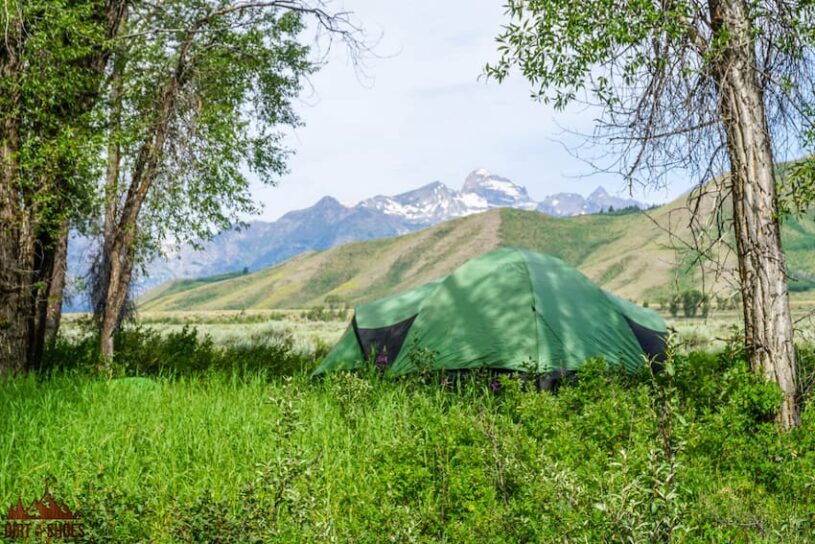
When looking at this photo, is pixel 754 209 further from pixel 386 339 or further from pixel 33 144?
pixel 33 144

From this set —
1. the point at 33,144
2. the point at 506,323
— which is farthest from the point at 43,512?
the point at 506,323

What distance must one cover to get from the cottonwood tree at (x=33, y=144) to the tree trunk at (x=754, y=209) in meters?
8.86

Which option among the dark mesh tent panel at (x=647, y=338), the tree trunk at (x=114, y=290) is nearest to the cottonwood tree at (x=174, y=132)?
the tree trunk at (x=114, y=290)

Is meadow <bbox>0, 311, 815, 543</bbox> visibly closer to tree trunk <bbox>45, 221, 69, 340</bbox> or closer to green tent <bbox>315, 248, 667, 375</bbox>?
green tent <bbox>315, 248, 667, 375</bbox>

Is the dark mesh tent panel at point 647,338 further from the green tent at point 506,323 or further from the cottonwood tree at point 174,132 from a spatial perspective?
the cottonwood tree at point 174,132

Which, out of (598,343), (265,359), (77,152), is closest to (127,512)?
(77,152)

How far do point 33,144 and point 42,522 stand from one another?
737 centimetres

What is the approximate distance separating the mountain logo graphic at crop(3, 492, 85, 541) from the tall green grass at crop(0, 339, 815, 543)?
0.45 ft

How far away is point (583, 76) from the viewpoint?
9.55 meters

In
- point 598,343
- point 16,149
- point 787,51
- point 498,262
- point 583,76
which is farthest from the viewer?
point 498,262

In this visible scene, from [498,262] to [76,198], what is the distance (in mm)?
7610

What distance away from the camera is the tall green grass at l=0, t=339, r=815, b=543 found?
4.59 m

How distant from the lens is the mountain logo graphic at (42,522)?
15.8 ft

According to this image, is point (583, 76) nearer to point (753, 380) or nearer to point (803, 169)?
point (803, 169)
